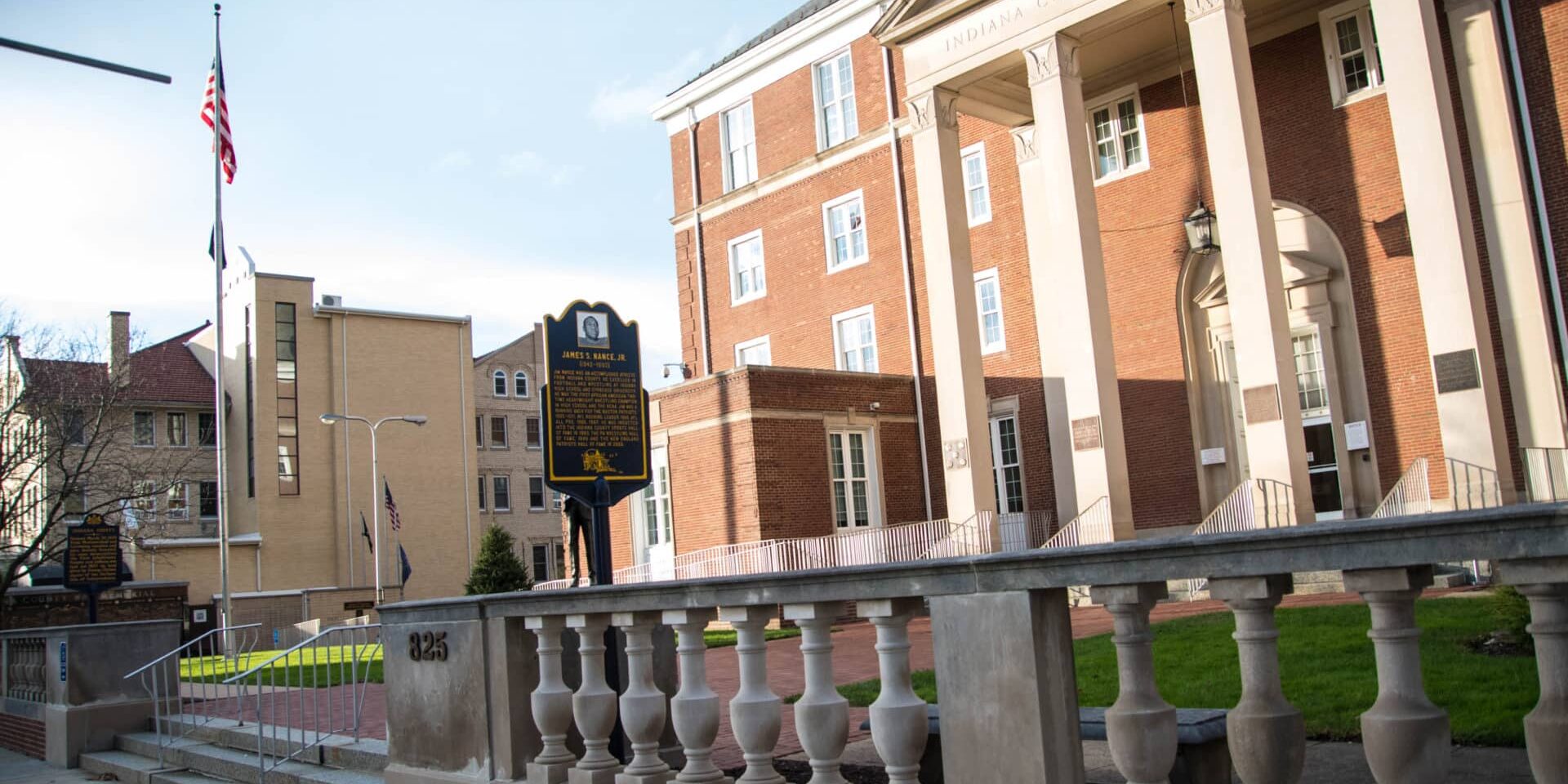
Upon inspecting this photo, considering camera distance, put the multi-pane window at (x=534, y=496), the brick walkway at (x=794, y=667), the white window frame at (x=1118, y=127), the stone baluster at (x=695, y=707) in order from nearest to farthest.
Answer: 1. the stone baluster at (x=695, y=707)
2. the brick walkway at (x=794, y=667)
3. the white window frame at (x=1118, y=127)
4. the multi-pane window at (x=534, y=496)

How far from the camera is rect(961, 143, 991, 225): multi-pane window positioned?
29141 mm

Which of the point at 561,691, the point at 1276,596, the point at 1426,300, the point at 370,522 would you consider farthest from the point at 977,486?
the point at 370,522

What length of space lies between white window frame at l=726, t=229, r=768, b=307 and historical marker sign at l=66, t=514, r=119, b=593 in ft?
58.1

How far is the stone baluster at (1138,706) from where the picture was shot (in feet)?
12.6

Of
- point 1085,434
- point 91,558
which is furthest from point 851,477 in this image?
point 91,558

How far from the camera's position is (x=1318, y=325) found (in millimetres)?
22188

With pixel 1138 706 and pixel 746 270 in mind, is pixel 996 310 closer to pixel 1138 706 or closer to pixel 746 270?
pixel 746 270

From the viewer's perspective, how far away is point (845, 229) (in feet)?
107

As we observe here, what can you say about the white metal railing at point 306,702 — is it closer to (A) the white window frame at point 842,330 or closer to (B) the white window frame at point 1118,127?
(A) the white window frame at point 842,330

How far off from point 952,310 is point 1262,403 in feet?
22.0

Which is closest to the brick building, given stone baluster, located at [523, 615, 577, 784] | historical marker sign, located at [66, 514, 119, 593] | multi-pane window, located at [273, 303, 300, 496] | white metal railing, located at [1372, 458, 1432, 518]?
white metal railing, located at [1372, 458, 1432, 518]

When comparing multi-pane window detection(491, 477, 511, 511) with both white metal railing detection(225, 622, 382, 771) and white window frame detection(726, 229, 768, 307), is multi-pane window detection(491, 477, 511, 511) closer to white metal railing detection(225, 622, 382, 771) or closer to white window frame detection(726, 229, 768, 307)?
white window frame detection(726, 229, 768, 307)

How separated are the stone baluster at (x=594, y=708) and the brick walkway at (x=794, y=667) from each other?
2.31 metres

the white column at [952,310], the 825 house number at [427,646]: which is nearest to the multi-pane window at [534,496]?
the white column at [952,310]
